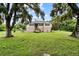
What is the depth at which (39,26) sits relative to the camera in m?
2.31

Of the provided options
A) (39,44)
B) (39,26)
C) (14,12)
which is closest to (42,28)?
(39,26)

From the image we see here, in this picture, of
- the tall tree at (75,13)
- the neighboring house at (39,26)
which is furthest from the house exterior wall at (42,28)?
the tall tree at (75,13)

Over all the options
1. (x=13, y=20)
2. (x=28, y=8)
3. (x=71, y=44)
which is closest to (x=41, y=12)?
(x=28, y=8)

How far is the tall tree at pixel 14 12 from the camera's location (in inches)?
90.2

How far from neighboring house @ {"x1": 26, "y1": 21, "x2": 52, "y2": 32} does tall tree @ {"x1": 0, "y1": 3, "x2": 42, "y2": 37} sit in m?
0.08

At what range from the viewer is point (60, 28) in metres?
2.29

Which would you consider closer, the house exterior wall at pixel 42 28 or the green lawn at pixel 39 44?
the green lawn at pixel 39 44

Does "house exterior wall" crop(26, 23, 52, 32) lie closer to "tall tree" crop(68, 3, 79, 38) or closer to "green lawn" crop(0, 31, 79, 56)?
"green lawn" crop(0, 31, 79, 56)

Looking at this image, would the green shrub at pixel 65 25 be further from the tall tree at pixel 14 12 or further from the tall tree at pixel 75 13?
the tall tree at pixel 14 12

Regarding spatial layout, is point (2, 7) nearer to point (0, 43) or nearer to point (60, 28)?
point (0, 43)

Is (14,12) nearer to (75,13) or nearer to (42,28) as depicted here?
(42,28)

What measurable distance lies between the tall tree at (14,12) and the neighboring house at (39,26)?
82 millimetres

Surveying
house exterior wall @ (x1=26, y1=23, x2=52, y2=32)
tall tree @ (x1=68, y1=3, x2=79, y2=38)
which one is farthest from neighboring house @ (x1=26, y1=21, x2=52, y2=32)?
tall tree @ (x1=68, y1=3, x2=79, y2=38)

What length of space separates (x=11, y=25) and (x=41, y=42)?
0.40m
